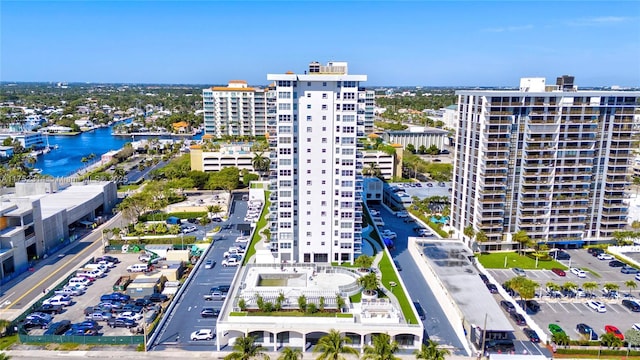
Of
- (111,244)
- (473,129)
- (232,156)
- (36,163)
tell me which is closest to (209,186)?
(232,156)

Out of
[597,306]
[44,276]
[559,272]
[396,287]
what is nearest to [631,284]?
[597,306]

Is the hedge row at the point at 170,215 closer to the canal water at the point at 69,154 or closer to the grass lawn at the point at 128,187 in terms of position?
the grass lawn at the point at 128,187

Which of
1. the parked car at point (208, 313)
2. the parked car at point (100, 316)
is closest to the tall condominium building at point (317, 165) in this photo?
the parked car at point (208, 313)

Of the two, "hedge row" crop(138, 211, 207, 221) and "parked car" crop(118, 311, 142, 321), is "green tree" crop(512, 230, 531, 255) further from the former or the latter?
"hedge row" crop(138, 211, 207, 221)

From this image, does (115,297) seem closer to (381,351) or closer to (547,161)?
(381,351)

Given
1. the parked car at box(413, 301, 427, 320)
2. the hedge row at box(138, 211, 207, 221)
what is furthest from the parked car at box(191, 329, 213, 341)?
the hedge row at box(138, 211, 207, 221)
